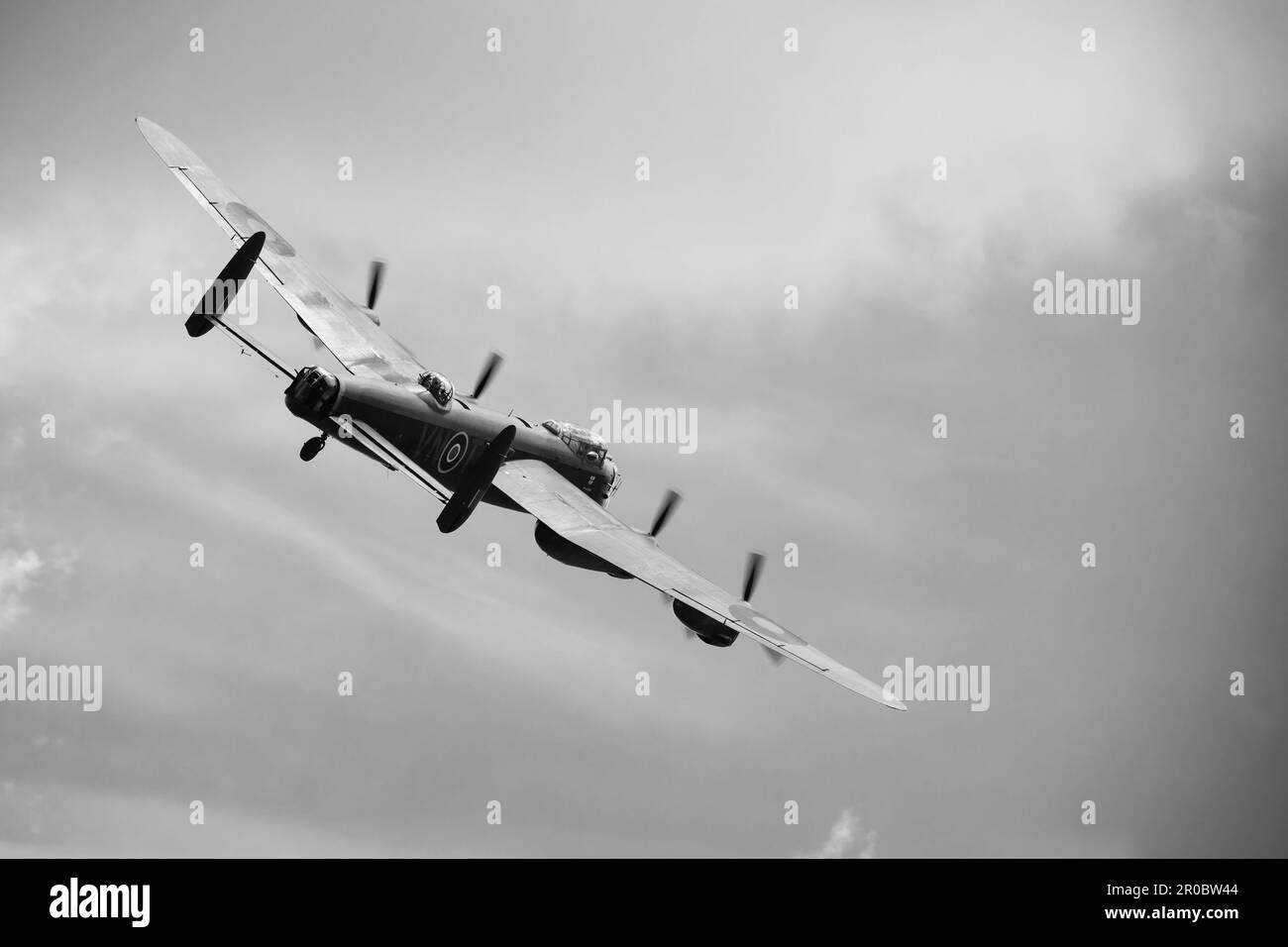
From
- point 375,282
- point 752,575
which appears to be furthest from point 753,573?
point 375,282

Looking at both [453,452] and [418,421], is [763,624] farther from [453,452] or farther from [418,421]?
[418,421]

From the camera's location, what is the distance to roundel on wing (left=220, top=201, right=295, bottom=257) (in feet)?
178

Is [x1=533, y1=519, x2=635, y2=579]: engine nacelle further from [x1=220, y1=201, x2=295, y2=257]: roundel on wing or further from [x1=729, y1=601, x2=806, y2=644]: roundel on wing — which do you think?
[x1=220, y1=201, x2=295, y2=257]: roundel on wing

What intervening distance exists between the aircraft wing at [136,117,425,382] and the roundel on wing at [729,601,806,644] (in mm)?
13220

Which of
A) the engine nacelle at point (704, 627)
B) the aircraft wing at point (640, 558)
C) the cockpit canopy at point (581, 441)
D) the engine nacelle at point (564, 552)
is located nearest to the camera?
the aircraft wing at point (640, 558)

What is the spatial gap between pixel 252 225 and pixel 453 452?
1241cm

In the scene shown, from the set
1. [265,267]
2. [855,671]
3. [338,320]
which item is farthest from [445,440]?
[855,671]

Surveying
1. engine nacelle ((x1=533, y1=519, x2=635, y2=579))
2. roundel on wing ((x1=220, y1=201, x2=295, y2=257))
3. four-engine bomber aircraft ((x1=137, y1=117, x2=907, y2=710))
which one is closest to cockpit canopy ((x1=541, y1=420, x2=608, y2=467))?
four-engine bomber aircraft ((x1=137, y1=117, x2=907, y2=710))

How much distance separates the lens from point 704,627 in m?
47.2

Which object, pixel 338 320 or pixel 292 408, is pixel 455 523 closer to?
pixel 292 408

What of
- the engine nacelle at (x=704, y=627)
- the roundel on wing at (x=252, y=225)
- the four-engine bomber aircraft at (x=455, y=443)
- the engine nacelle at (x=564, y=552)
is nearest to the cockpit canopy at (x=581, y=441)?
the four-engine bomber aircraft at (x=455, y=443)

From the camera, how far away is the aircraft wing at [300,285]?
51.5 metres

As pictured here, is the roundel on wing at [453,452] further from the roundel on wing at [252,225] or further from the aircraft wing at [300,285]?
the roundel on wing at [252,225]
